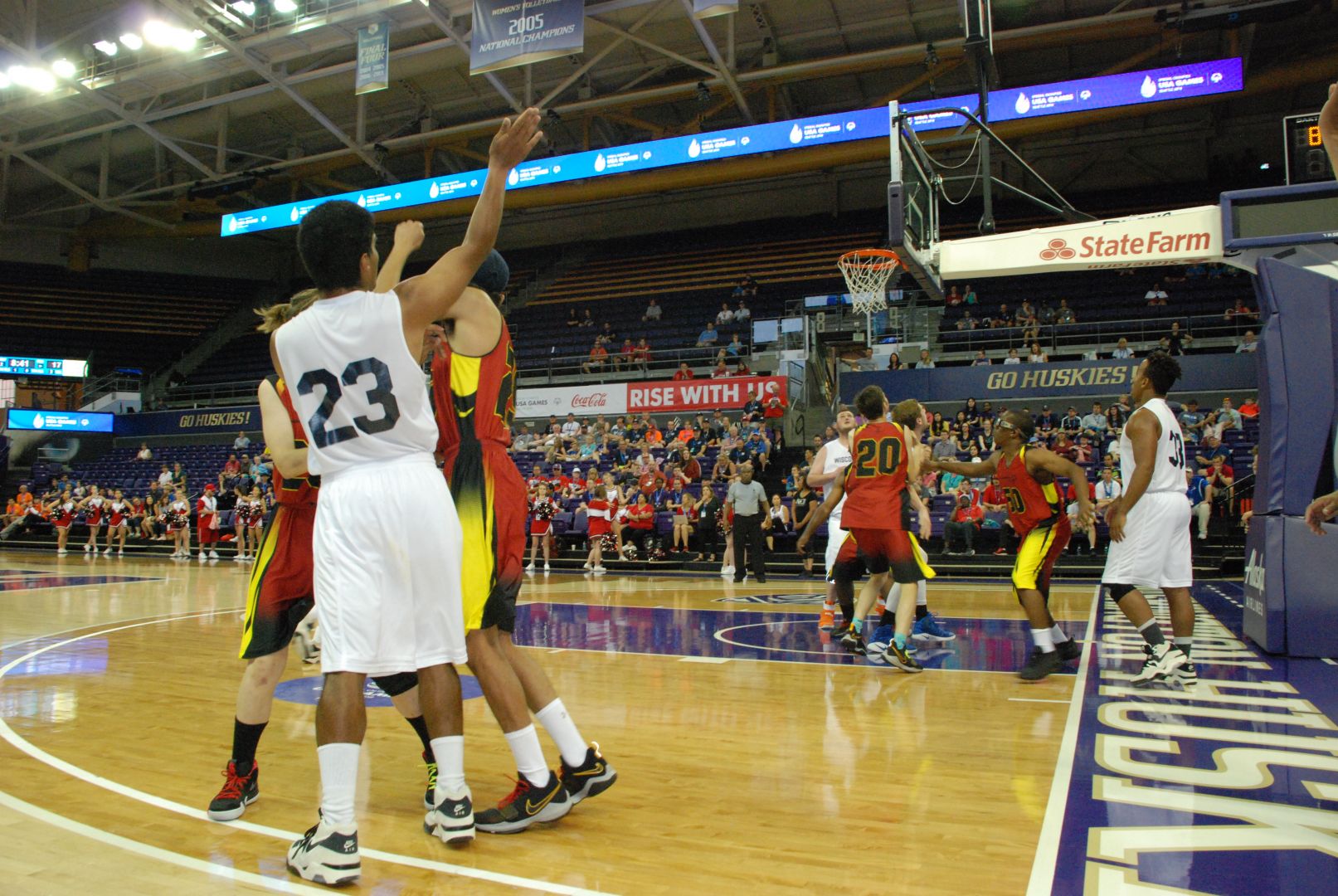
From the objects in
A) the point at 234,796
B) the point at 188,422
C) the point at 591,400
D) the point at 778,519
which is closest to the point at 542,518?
the point at 778,519

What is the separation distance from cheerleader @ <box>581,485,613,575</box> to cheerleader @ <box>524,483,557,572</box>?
1.10 ft

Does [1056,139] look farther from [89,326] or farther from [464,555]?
[89,326]

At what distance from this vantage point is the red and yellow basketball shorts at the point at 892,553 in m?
6.05

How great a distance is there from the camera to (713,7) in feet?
52.7

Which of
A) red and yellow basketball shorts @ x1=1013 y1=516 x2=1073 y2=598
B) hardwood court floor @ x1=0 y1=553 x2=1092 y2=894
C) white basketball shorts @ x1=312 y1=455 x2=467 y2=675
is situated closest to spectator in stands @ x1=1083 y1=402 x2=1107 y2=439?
hardwood court floor @ x1=0 y1=553 x2=1092 y2=894

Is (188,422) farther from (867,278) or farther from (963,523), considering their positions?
(963,523)

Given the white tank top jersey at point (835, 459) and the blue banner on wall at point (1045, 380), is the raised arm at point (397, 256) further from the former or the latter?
the blue banner on wall at point (1045, 380)

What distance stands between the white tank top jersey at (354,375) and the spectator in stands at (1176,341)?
695 inches

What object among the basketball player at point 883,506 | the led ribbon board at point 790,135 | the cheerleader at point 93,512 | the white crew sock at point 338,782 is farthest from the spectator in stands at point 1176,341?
the cheerleader at point 93,512

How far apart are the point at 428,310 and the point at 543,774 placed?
1543 mm

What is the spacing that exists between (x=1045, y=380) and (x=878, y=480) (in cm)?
1289

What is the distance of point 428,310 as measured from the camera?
9.25 ft

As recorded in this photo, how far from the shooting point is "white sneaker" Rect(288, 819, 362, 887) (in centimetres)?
253

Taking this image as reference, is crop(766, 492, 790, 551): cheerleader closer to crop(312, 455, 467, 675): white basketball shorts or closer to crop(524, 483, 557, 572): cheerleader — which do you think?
crop(524, 483, 557, 572): cheerleader
